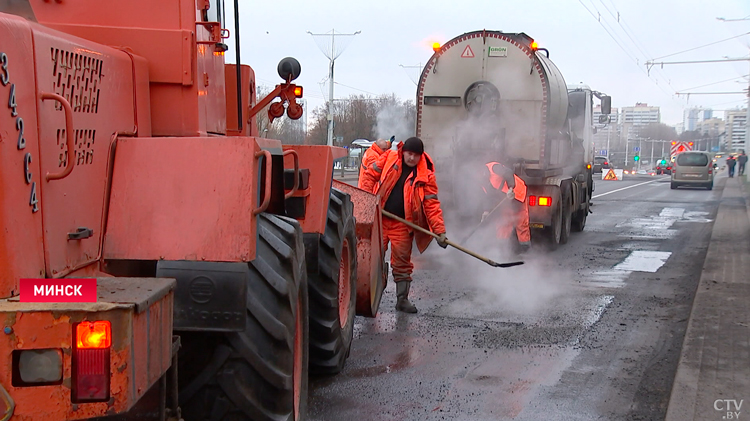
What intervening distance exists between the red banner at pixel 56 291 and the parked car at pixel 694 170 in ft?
125

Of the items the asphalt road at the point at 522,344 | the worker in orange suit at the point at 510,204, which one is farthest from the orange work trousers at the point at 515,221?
the asphalt road at the point at 522,344

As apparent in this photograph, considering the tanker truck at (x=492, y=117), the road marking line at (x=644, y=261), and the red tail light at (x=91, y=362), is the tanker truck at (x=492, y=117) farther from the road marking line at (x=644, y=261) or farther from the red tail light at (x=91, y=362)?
the red tail light at (x=91, y=362)

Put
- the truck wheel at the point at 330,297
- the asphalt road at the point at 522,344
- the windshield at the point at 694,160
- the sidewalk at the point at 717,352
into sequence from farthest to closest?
the windshield at the point at 694,160 → the truck wheel at the point at 330,297 → the asphalt road at the point at 522,344 → the sidewalk at the point at 717,352

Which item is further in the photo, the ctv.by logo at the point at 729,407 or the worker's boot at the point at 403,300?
the worker's boot at the point at 403,300

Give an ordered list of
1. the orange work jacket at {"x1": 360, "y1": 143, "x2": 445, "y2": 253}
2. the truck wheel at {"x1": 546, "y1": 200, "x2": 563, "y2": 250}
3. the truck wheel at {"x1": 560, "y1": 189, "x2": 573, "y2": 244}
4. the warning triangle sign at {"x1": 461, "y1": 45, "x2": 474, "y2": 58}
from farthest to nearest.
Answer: the truck wheel at {"x1": 560, "y1": 189, "x2": 573, "y2": 244}, the truck wheel at {"x1": 546, "y1": 200, "x2": 563, "y2": 250}, the warning triangle sign at {"x1": 461, "y1": 45, "x2": 474, "y2": 58}, the orange work jacket at {"x1": 360, "y1": 143, "x2": 445, "y2": 253}

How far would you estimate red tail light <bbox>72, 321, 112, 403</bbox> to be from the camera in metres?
2.31

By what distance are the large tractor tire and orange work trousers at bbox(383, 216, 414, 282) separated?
4258mm

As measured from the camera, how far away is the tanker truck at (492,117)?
1198 centimetres

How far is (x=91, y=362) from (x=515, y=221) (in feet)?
32.2

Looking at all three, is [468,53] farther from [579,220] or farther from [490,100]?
[579,220]

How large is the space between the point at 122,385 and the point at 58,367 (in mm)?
198

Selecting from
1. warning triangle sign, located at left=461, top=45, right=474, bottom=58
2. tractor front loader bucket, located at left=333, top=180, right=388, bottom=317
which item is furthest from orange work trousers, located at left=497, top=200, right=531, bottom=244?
tractor front loader bucket, located at left=333, top=180, right=388, bottom=317

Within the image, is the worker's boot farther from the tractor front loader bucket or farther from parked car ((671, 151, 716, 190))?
parked car ((671, 151, 716, 190))

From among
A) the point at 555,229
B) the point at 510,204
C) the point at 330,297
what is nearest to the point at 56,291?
the point at 330,297
